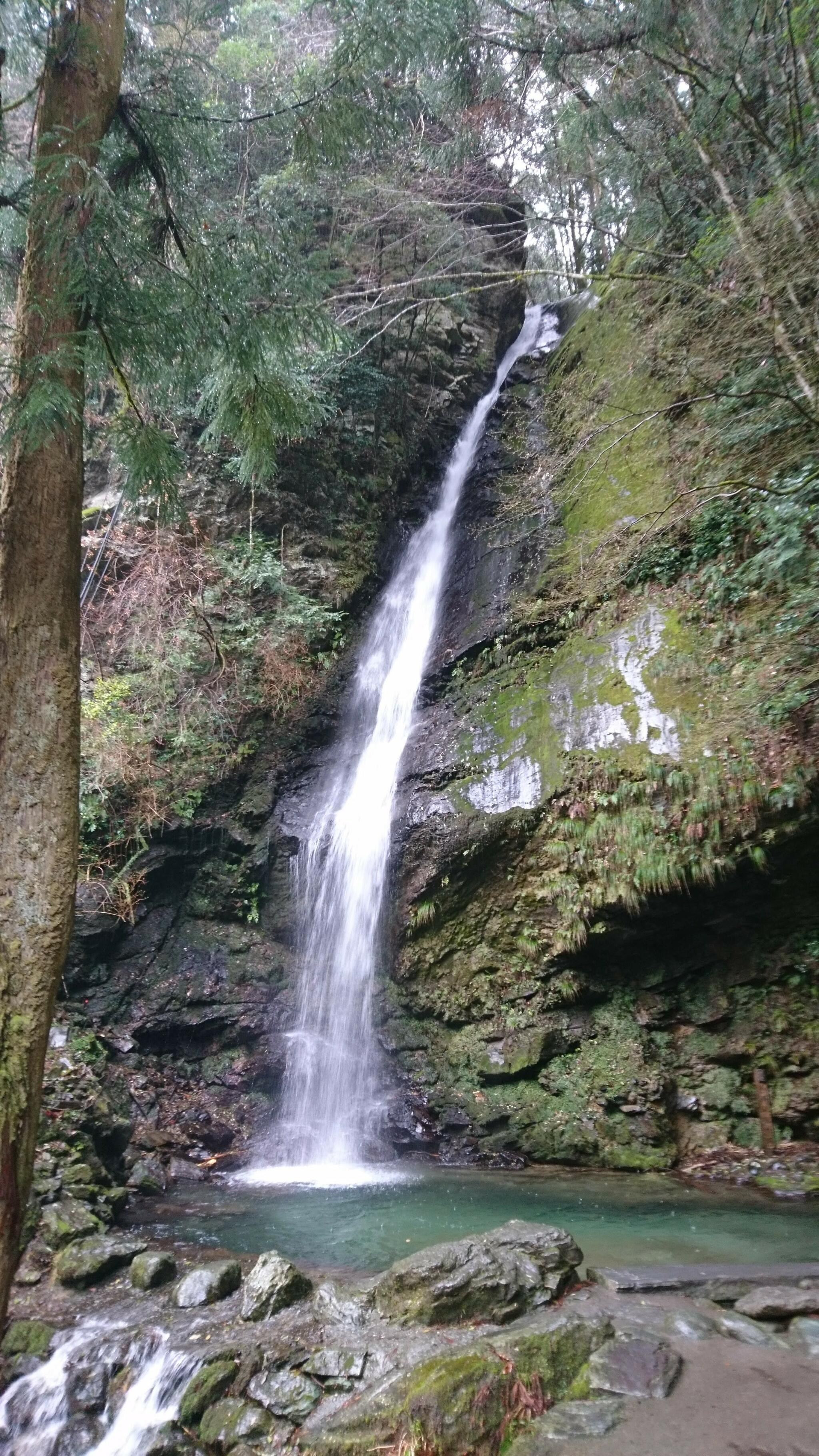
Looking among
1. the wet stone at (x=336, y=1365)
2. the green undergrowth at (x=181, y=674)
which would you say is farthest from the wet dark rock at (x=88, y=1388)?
the green undergrowth at (x=181, y=674)

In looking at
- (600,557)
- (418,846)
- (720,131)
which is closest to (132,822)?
(418,846)

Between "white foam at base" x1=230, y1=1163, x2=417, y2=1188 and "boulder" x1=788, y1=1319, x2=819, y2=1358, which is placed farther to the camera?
"white foam at base" x1=230, y1=1163, x2=417, y2=1188

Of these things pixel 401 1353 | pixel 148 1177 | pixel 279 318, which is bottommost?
pixel 148 1177

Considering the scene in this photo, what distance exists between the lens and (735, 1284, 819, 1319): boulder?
3.44 meters

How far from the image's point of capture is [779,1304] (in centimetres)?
347

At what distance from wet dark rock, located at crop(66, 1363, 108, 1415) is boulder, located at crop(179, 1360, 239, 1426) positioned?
1.54 ft

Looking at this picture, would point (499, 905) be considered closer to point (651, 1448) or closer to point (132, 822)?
point (132, 822)

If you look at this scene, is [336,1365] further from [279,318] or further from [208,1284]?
[279,318]

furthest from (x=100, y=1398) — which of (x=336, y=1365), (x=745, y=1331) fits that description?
(x=745, y=1331)

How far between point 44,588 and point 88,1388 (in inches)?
151

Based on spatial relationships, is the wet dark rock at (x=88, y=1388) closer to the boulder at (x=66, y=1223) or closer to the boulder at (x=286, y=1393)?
the boulder at (x=286, y=1393)

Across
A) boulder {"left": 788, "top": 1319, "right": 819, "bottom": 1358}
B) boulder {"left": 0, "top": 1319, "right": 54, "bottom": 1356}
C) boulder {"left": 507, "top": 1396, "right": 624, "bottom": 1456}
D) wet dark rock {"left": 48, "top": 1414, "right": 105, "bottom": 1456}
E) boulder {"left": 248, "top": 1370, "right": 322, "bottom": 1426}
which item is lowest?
wet dark rock {"left": 48, "top": 1414, "right": 105, "bottom": 1456}

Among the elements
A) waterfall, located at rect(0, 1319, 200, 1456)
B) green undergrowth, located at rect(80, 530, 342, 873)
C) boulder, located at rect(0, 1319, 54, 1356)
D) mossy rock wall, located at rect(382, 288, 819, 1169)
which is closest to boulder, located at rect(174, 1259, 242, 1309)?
waterfall, located at rect(0, 1319, 200, 1456)

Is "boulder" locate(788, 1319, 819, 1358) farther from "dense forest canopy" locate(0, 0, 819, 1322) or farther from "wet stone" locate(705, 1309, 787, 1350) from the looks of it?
"dense forest canopy" locate(0, 0, 819, 1322)
